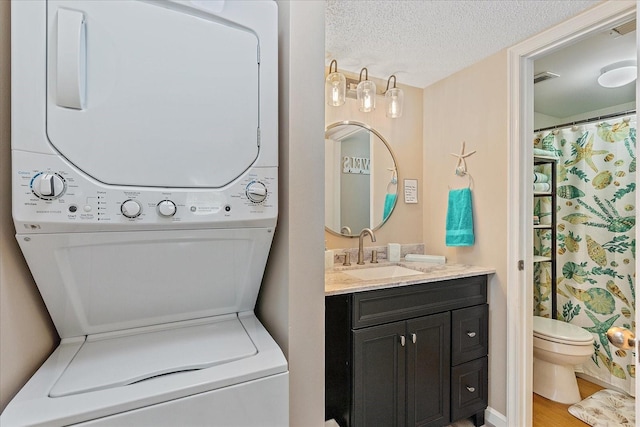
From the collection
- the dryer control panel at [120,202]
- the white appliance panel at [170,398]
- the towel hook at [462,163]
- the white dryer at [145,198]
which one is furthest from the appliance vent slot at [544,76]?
the white appliance panel at [170,398]

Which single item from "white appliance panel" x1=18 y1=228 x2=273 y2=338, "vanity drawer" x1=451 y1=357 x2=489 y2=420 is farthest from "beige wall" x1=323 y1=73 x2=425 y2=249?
"white appliance panel" x1=18 y1=228 x2=273 y2=338

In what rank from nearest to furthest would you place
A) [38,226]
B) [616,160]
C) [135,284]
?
[38,226]
[135,284]
[616,160]

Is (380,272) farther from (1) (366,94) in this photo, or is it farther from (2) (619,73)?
(2) (619,73)

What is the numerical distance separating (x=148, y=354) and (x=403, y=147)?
83.6 inches

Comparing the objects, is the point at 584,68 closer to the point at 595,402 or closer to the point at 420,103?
the point at 420,103

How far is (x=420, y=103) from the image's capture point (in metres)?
2.51

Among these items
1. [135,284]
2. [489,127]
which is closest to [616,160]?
[489,127]

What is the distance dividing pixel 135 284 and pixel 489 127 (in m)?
2.05

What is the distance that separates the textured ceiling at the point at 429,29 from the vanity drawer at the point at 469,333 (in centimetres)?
156

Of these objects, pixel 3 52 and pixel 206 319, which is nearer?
pixel 3 52

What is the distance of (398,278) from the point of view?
1.66 m

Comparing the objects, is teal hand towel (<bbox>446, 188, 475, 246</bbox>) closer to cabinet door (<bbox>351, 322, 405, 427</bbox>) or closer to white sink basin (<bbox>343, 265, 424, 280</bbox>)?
white sink basin (<bbox>343, 265, 424, 280</bbox>)

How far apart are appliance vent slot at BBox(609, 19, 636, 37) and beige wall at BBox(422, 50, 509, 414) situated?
→ 539 millimetres

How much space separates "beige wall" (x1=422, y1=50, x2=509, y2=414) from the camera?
74.4 inches
